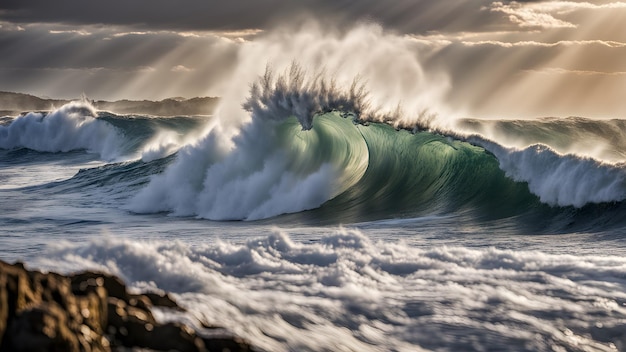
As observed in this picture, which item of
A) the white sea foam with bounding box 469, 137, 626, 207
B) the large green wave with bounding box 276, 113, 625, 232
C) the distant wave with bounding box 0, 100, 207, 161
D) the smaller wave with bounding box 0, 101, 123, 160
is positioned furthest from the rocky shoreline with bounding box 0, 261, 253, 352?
the smaller wave with bounding box 0, 101, 123, 160

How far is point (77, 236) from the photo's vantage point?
577 inches


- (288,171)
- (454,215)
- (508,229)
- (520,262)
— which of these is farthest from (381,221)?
(520,262)

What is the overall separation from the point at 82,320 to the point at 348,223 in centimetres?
1214

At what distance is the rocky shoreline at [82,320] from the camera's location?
14.5ft

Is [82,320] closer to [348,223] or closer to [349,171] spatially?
[348,223]

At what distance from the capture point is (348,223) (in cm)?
1691

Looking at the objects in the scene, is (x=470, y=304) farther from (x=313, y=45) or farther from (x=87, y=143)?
(x=87, y=143)

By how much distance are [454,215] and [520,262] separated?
23.8 feet

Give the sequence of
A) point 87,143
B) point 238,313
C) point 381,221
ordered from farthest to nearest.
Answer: point 87,143
point 381,221
point 238,313

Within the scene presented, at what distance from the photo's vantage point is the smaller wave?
44156 mm

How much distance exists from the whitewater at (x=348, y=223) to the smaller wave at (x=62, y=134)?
12150 mm

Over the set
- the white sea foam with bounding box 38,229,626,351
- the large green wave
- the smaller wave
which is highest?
the smaller wave

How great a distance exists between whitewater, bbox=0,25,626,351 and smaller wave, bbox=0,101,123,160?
12150mm

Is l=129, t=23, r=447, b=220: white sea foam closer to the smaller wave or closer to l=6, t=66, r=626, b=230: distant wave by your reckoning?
l=6, t=66, r=626, b=230: distant wave
